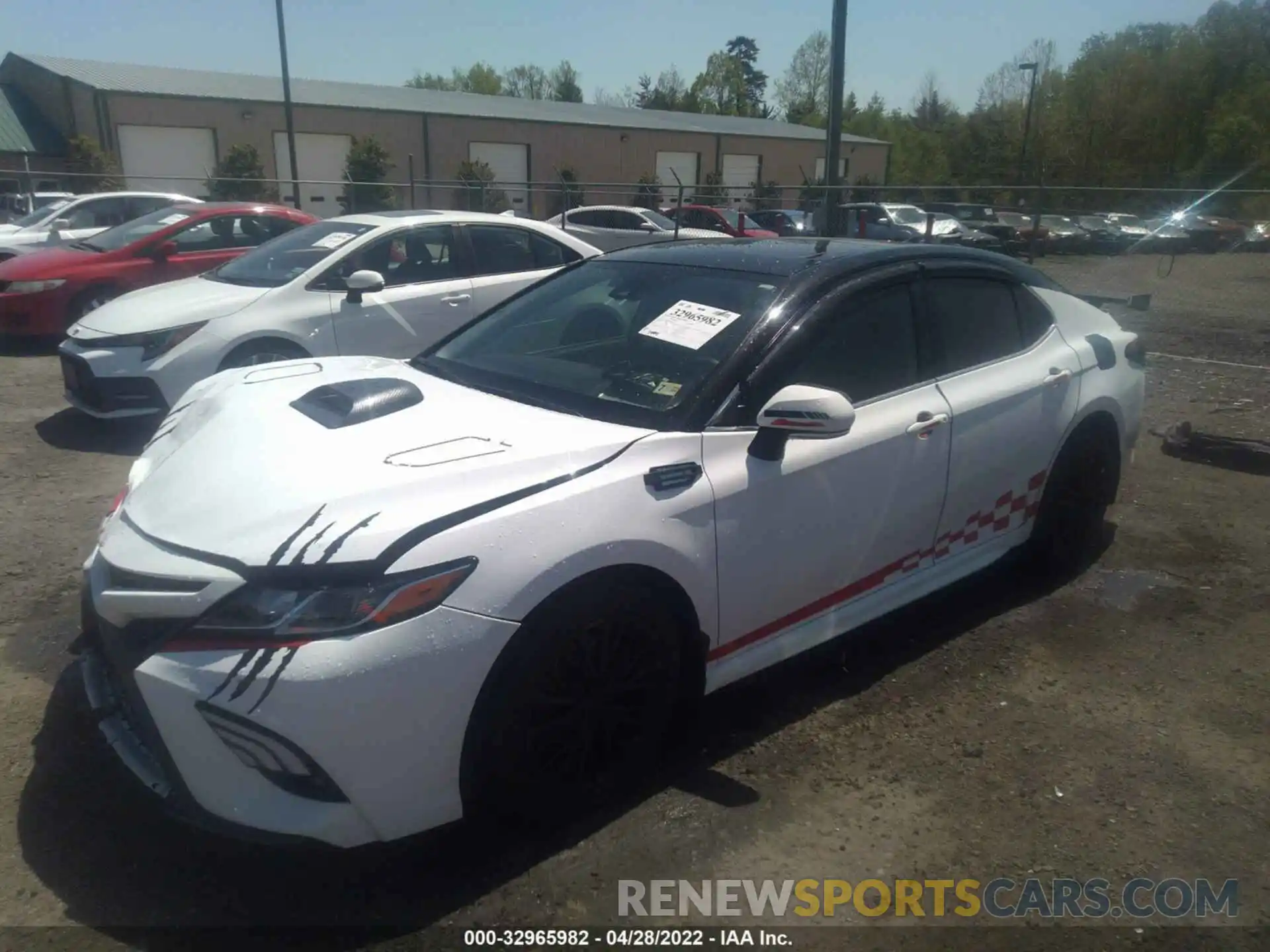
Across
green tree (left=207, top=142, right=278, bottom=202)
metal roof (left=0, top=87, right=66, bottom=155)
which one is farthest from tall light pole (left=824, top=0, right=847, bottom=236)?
metal roof (left=0, top=87, right=66, bottom=155)

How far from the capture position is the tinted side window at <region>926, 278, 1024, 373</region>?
3736 millimetres

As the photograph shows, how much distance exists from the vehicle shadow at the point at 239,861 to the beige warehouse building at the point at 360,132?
81.0ft

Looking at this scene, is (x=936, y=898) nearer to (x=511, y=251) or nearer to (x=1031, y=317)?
(x=1031, y=317)

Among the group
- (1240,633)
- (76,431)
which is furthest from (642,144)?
(1240,633)

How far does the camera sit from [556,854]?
2.62 m

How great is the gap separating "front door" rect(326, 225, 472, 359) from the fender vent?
369 cm

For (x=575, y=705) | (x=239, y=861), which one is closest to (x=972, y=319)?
(x=575, y=705)

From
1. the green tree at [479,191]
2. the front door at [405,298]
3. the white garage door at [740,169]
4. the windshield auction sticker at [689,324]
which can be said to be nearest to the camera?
the windshield auction sticker at [689,324]

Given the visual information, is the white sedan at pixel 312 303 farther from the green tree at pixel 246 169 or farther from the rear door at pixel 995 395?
the green tree at pixel 246 169

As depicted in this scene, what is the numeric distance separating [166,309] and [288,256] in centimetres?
99

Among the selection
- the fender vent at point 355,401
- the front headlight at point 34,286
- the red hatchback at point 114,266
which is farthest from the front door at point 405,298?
the front headlight at point 34,286

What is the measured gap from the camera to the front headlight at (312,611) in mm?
2211

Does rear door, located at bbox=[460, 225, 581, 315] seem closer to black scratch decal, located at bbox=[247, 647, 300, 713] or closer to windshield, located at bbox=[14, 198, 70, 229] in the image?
black scratch decal, located at bbox=[247, 647, 300, 713]

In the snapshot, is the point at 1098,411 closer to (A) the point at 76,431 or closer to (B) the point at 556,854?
(B) the point at 556,854
